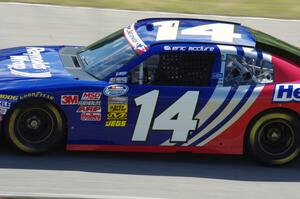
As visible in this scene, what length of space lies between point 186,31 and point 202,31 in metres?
0.19

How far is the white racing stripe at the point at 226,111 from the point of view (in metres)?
7.49

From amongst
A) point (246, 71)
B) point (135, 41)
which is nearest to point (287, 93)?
point (246, 71)

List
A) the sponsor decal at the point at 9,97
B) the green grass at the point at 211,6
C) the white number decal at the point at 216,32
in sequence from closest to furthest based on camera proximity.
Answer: the sponsor decal at the point at 9,97 < the white number decal at the point at 216,32 < the green grass at the point at 211,6

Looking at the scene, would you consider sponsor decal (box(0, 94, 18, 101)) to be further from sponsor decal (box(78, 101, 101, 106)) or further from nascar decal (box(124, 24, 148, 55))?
nascar decal (box(124, 24, 148, 55))

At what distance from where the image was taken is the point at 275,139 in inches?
305

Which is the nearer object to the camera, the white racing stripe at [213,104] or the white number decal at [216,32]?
the white racing stripe at [213,104]

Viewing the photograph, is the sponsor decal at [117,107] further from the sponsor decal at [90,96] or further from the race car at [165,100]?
the sponsor decal at [90,96]

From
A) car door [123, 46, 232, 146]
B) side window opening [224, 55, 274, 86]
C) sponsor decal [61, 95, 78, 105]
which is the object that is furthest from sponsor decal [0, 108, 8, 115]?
side window opening [224, 55, 274, 86]

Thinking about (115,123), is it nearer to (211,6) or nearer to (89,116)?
(89,116)

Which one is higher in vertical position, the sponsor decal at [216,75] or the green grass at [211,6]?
the green grass at [211,6]

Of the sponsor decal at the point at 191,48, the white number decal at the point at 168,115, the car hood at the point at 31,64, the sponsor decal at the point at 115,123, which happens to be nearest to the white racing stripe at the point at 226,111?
the white number decal at the point at 168,115

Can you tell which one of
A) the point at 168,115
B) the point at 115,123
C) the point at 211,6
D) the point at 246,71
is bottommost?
the point at 115,123

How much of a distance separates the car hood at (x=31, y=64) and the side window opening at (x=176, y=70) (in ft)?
2.67

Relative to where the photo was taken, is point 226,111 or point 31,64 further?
point 31,64
